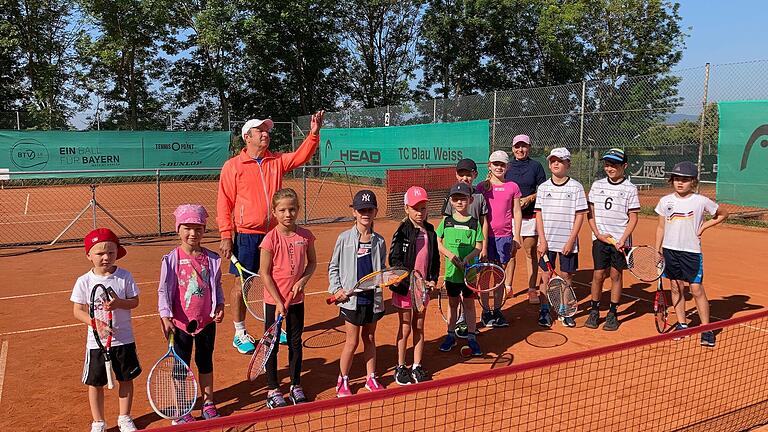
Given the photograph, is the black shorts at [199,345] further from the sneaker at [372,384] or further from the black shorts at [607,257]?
the black shorts at [607,257]

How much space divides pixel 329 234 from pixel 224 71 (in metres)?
25.9

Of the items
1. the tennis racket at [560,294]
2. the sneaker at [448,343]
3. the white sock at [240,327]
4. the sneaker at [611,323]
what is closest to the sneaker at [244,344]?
the white sock at [240,327]

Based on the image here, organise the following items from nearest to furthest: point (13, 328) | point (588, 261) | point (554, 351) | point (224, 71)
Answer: point (554, 351) < point (13, 328) < point (588, 261) < point (224, 71)

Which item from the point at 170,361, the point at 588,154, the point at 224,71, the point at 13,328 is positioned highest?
the point at 224,71

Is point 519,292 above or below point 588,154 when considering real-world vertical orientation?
below

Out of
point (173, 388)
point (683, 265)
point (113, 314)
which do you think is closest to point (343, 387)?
point (173, 388)

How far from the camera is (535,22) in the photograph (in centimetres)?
3744

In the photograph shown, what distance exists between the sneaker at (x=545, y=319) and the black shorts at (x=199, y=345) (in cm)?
383

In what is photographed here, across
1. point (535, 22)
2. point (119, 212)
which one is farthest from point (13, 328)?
point (535, 22)

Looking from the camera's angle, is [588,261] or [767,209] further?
[767,209]

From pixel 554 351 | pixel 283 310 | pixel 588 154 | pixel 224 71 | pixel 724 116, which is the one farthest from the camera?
pixel 224 71

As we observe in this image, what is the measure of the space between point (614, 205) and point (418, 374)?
2906mm

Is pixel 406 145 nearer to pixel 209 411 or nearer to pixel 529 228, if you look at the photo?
pixel 529 228

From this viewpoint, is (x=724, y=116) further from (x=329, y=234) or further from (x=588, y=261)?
(x=329, y=234)
